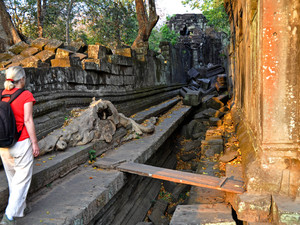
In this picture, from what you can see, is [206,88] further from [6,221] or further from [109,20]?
[6,221]

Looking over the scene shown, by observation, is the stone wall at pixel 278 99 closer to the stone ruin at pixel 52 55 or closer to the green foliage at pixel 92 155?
the green foliage at pixel 92 155

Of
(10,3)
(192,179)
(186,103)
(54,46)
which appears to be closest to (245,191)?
(192,179)

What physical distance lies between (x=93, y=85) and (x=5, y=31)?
365 centimetres

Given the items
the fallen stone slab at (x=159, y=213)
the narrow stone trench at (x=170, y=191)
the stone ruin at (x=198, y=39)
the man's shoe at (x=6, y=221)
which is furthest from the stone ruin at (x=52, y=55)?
the stone ruin at (x=198, y=39)

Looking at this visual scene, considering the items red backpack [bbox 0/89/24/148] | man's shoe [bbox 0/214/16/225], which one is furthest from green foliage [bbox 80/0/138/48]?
man's shoe [bbox 0/214/16/225]

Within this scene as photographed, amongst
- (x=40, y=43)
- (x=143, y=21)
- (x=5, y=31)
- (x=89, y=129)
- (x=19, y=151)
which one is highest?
(x=143, y=21)

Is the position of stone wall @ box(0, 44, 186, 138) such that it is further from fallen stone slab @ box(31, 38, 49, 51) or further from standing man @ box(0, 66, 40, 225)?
standing man @ box(0, 66, 40, 225)

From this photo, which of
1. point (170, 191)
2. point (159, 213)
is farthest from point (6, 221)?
point (170, 191)

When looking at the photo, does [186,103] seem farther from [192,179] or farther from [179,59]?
[192,179]

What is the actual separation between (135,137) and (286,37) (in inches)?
147

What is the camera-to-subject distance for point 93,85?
21.5ft

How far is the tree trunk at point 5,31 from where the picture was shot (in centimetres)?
780

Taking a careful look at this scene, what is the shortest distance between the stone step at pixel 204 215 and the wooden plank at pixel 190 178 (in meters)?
0.23

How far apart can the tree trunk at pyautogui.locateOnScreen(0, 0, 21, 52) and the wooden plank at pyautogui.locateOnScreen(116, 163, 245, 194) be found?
6097mm
